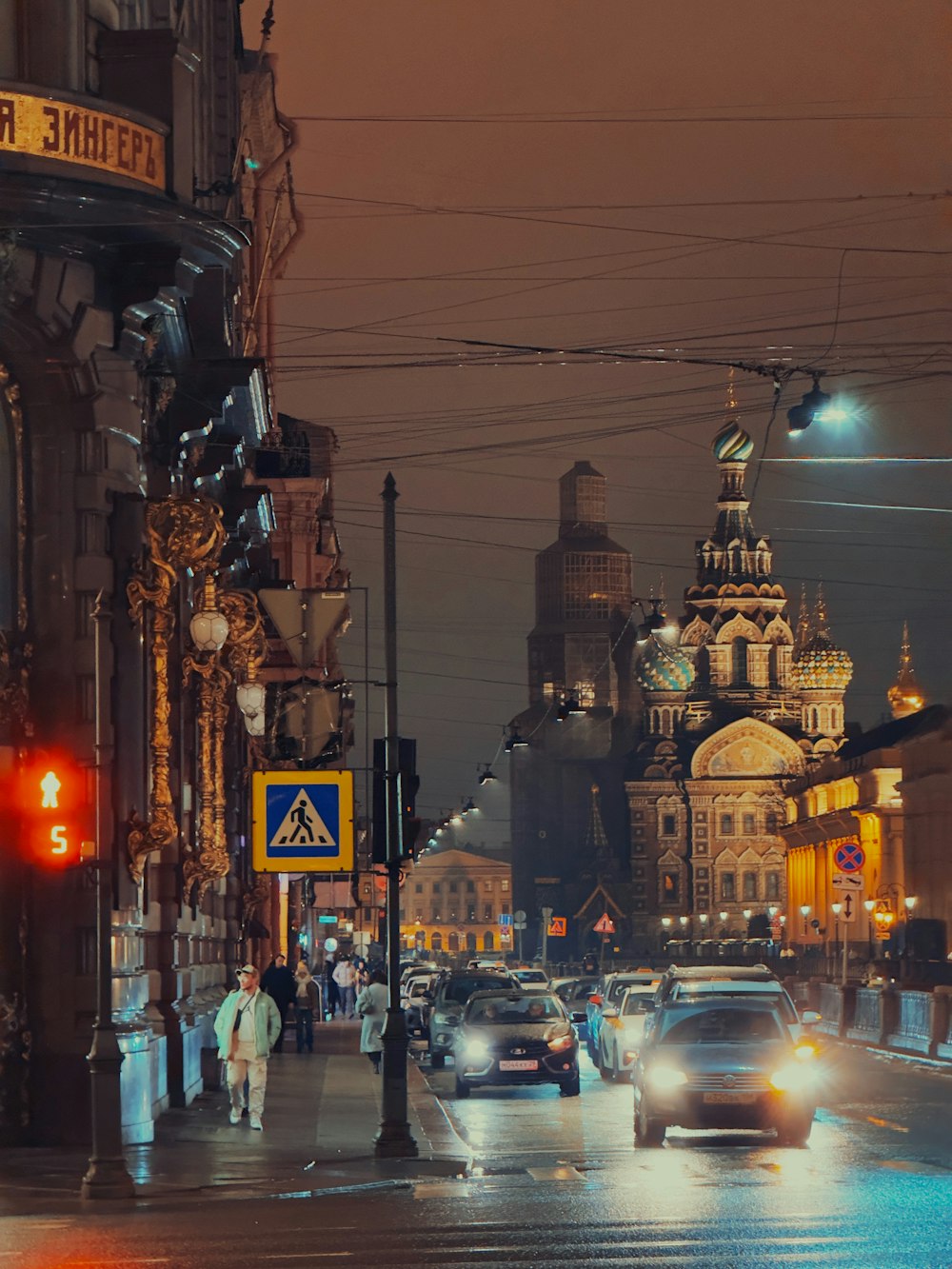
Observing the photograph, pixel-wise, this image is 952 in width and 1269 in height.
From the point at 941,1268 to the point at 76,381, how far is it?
12.7 meters

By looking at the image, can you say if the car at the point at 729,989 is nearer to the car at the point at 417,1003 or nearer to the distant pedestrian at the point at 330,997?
the car at the point at 417,1003

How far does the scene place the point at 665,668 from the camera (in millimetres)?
193250

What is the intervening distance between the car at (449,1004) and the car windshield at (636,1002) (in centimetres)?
506

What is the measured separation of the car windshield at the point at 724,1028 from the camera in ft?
75.6

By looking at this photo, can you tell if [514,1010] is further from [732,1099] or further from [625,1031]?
[732,1099]

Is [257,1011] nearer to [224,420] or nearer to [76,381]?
[76,381]

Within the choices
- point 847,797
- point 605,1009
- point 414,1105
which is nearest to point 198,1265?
point 414,1105

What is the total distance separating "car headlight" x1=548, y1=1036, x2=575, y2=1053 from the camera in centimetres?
3184

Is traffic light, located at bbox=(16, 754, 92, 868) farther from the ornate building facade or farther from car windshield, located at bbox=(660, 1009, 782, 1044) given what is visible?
car windshield, located at bbox=(660, 1009, 782, 1044)

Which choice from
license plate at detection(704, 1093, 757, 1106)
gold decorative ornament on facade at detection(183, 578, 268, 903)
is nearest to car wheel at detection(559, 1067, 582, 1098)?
gold decorative ornament on facade at detection(183, 578, 268, 903)

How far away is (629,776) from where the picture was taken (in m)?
190

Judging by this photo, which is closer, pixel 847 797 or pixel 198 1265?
pixel 198 1265

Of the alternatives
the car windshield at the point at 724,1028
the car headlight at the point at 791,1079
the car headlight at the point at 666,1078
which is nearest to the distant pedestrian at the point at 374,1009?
the car windshield at the point at 724,1028

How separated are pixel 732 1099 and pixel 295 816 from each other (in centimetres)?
497
